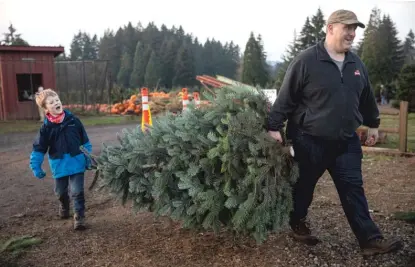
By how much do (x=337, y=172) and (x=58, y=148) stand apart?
2634mm

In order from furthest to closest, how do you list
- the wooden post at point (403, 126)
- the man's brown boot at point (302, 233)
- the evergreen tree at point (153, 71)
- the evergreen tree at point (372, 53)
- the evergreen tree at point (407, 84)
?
the evergreen tree at point (153, 71) < the evergreen tree at point (372, 53) < the evergreen tree at point (407, 84) < the wooden post at point (403, 126) < the man's brown boot at point (302, 233)

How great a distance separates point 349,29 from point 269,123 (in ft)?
2.95

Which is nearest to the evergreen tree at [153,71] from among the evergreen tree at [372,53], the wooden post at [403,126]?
the evergreen tree at [372,53]

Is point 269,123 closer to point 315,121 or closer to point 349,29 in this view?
point 315,121

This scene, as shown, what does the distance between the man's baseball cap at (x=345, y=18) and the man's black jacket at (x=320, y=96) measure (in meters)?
0.22

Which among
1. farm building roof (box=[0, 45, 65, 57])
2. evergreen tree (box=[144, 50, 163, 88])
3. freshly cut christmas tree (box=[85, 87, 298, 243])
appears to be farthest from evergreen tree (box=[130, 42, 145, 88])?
freshly cut christmas tree (box=[85, 87, 298, 243])

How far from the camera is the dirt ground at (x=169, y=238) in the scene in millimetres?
3312

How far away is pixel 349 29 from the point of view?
313cm

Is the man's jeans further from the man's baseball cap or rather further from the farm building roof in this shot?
the farm building roof

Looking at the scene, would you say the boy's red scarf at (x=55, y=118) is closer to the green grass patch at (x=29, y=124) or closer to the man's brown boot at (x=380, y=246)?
the man's brown boot at (x=380, y=246)

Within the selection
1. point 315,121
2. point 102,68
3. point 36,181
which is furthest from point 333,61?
point 102,68

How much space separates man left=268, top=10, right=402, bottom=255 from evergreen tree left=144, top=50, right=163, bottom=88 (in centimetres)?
5351

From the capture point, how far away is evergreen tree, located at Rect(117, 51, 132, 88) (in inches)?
2442

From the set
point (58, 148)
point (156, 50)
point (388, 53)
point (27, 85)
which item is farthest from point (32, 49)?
point (156, 50)
